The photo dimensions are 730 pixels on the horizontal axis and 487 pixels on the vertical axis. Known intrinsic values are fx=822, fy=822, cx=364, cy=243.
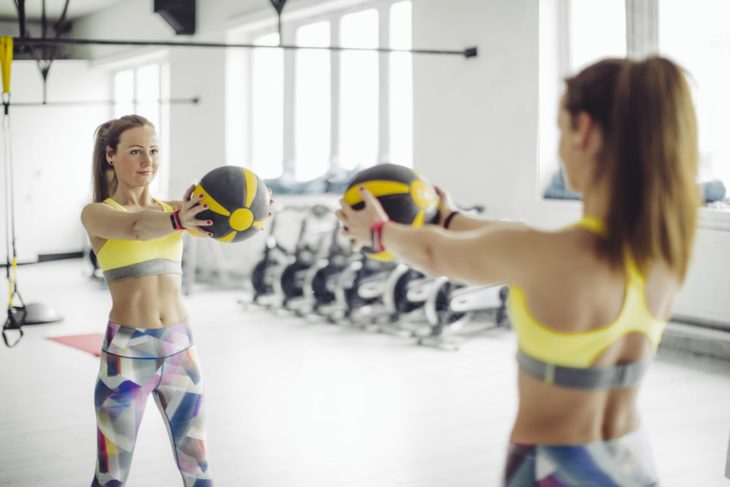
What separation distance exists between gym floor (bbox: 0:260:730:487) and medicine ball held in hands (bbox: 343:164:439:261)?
1.68m

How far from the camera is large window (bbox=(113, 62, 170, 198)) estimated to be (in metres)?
11.7

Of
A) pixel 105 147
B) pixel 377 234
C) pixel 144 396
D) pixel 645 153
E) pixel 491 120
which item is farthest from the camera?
pixel 491 120

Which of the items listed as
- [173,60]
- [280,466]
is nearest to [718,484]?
[280,466]

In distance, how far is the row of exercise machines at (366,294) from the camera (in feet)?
19.5

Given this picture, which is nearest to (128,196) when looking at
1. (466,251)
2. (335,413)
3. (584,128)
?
(466,251)

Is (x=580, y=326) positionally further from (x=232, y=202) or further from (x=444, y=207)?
(x=232, y=202)

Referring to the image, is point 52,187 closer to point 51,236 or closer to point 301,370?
point 51,236

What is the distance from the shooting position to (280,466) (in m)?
3.41

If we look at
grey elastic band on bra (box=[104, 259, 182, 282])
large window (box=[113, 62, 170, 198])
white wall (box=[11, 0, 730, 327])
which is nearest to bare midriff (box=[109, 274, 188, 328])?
grey elastic band on bra (box=[104, 259, 182, 282])

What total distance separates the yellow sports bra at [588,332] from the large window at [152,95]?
10218 millimetres

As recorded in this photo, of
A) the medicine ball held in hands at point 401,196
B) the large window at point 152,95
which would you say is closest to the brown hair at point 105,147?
the medicine ball held in hands at point 401,196

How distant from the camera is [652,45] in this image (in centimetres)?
581

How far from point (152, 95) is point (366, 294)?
6993 mm

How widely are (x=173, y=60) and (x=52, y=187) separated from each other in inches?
130
